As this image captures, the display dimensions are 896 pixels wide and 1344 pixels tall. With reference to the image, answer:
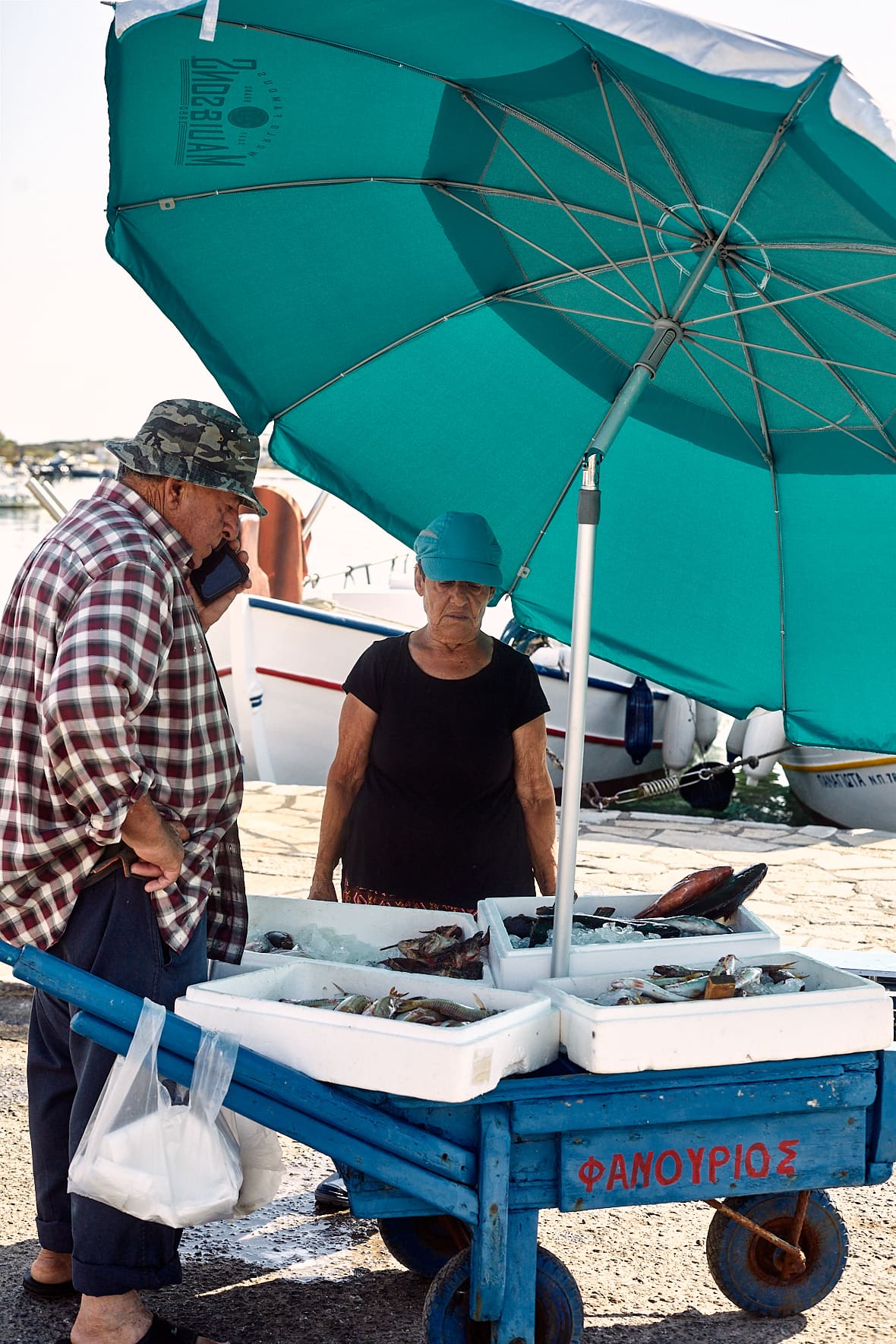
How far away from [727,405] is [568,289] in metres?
0.54

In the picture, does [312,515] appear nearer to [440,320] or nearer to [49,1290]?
[440,320]

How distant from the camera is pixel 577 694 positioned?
7.96ft

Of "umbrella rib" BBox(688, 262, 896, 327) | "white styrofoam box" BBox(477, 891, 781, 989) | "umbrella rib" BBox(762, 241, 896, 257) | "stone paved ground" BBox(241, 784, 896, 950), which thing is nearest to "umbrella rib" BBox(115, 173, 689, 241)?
"umbrella rib" BBox(688, 262, 896, 327)

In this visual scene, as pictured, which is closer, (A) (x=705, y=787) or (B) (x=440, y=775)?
(B) (x=440, y=775)

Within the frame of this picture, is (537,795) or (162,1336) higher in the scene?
(537,795)

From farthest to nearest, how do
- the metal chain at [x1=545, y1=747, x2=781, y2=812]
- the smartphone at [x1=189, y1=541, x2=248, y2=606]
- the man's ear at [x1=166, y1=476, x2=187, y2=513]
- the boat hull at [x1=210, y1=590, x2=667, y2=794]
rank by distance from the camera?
the metal chain at [x1=545, y1=747, x2=781, y2=812]
the boat hull at [x1=210, y1=590, x2=667, y2=794]
the smartphone at [x1=189, y1=541, x2=248, y2=606]
the man's ear at [x1=166, y1=476, x2=187, y2=513]

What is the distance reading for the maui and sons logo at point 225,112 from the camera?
8.58 ft

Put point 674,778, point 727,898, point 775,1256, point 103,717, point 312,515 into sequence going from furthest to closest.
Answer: point 312,515 < point 674,778 < point 727,898 < point 775,1256 < point 103,717

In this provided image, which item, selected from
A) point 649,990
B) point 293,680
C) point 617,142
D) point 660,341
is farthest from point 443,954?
point 293,680

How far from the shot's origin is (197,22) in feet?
8.14

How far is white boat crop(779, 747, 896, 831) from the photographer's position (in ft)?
37.4

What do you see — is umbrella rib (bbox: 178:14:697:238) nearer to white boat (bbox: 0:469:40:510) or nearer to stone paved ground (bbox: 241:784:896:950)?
stone paved ground (bbox: 241:784:896:950)

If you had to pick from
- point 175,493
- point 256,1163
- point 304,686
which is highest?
point 304,686

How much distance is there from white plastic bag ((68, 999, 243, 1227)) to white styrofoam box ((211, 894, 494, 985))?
766mm
